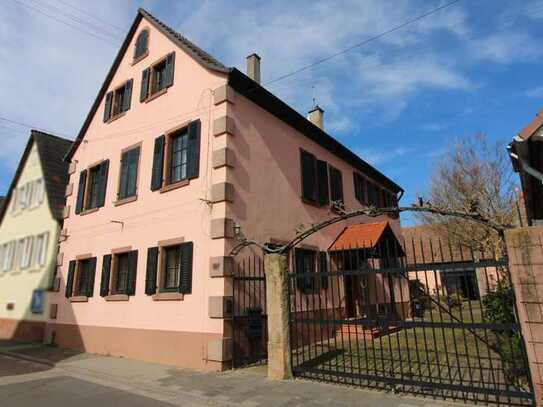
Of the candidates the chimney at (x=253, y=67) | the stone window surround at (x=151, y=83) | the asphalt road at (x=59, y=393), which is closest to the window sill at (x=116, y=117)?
the stone window surround at (x=151, y=83)

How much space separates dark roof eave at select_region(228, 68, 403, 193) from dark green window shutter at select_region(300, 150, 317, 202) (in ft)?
2.98

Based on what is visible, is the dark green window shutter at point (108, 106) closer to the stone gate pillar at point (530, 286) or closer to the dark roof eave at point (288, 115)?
the dark roof eave at point (288, 115)

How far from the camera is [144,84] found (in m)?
12.8

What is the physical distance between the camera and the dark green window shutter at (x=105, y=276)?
38.3ft

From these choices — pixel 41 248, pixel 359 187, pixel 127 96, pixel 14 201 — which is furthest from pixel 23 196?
pixel 359 187

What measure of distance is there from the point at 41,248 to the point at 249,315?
39.4 feet

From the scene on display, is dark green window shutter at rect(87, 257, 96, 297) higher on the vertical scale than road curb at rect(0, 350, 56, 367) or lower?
higher

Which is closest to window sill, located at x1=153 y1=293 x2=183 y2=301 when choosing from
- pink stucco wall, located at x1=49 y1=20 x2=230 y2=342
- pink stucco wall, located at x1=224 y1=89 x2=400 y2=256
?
pink stucco wall, located at x1=49 y1=20 x2=230 y2=342

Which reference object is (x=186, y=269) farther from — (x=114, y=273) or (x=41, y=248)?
(x=41, y=248)

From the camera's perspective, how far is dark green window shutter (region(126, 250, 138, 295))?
10820mm

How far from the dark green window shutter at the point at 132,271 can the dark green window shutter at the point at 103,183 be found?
3.06 metres

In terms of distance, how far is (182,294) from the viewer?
9.38 meters

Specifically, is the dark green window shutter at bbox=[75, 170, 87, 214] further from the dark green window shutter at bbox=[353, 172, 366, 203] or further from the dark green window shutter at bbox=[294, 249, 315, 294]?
the dark green window shutter at bbox=[353, 172, 366, 203]

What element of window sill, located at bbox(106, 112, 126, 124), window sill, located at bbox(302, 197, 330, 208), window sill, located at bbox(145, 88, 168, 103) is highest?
window sill, located at bbox(106, 112, 126, 124)
